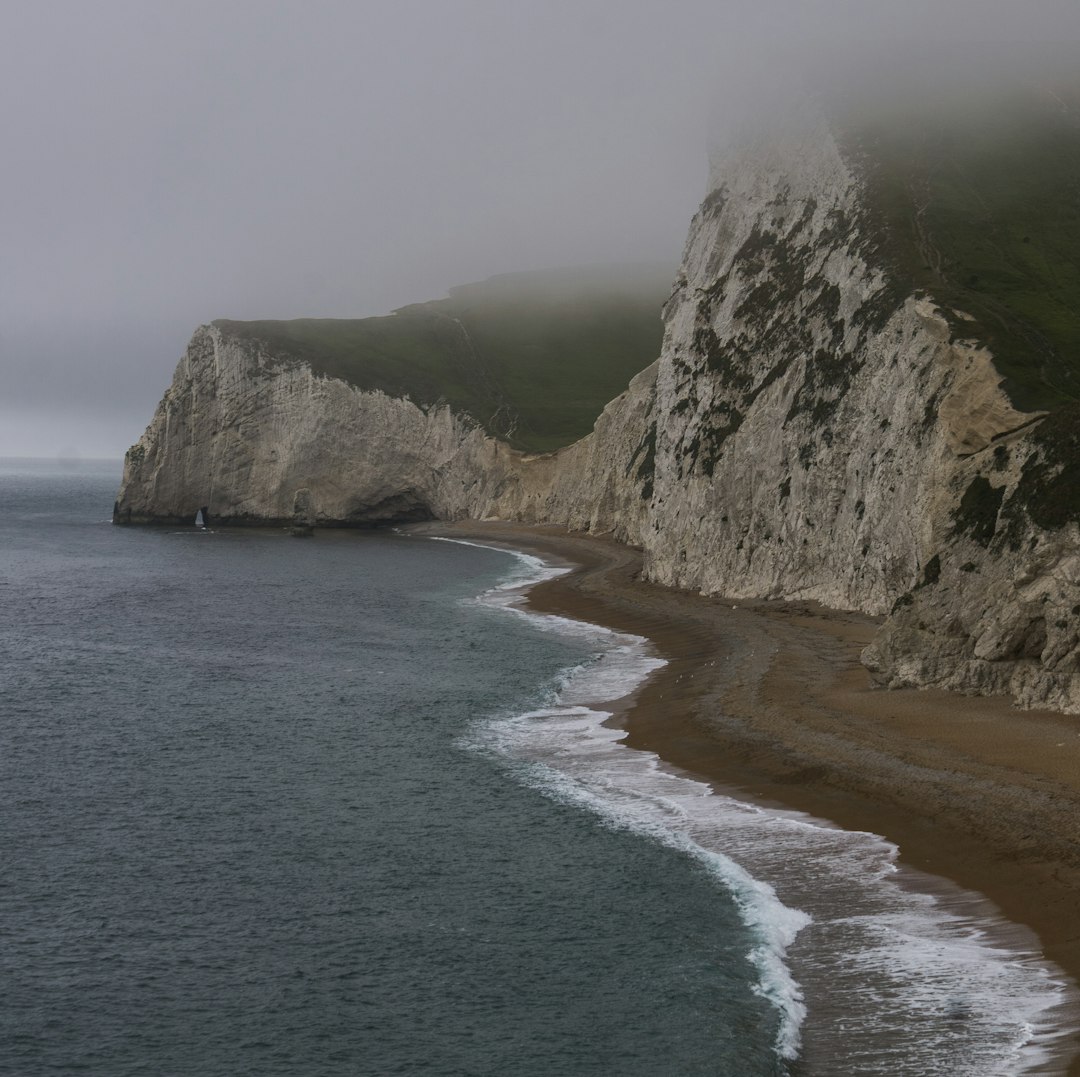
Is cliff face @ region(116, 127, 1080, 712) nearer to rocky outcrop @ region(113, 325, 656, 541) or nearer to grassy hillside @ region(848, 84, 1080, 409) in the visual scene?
grassy hillside @ region(848, 84, 1080, 409)

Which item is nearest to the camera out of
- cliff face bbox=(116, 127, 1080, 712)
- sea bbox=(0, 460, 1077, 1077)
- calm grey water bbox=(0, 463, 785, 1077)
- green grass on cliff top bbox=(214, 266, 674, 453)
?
sea bbox=(0, 460, 1077, 1077)

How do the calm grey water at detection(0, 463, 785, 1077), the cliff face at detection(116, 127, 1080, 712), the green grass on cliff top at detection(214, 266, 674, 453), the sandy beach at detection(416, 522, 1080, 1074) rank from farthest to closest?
the green grass on cliff top at detection(214, 266, 674, 453)
the cliff face at detection(116, 127, 1080, 712)
the sandy beach at detection(416, 522, 1080, 1074)
the calm grey water at detection(0, 463, 785, 1077)

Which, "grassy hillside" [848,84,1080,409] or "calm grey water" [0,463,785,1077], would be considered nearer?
"calm grey water" [0,463,785,1077]

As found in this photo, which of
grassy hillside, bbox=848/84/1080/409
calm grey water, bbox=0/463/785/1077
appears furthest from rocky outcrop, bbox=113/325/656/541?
calm grey water, bbox=0/463/785/1077

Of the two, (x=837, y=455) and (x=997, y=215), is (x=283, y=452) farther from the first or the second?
(x=837, y=455)

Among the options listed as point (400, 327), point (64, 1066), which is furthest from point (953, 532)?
point (400, 327)

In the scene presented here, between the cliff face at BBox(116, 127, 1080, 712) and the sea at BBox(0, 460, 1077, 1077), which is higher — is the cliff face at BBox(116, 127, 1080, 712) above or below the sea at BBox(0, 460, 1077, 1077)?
above
